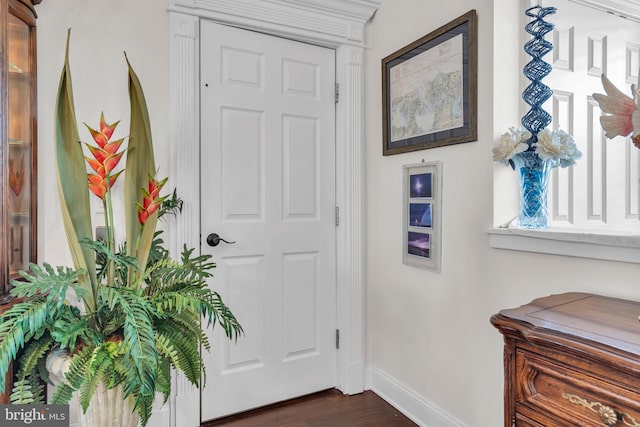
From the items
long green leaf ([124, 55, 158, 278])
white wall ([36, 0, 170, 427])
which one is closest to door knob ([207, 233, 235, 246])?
white wall ([36, 0, 170, 427])

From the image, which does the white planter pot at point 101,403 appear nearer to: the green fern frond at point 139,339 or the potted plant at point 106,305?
the potted plant at point 106,305

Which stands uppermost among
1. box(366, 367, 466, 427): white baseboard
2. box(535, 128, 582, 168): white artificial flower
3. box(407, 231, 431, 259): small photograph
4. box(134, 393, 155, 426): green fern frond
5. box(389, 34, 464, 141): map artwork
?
box(389, 34, 464, 141): map artwork

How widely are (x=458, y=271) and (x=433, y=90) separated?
36.1 inches

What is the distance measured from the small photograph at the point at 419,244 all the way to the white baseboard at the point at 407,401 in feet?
2.51

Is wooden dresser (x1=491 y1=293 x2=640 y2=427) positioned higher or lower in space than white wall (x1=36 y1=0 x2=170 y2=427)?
lower

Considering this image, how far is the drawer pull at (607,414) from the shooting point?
805 mm

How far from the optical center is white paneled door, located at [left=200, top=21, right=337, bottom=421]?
2.08m

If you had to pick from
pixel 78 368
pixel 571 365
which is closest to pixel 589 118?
pixel 571 365

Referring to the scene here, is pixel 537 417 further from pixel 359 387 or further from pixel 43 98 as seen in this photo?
pixel 43 98

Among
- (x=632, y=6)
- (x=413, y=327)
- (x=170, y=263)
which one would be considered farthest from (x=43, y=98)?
(x=632, y=6)

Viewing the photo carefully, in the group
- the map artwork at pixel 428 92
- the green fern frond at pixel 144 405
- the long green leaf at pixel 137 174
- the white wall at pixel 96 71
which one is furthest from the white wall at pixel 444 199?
the green fern frond at pixel 144 405

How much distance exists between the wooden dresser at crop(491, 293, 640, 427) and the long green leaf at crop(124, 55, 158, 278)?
1.17m

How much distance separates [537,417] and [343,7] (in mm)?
2224

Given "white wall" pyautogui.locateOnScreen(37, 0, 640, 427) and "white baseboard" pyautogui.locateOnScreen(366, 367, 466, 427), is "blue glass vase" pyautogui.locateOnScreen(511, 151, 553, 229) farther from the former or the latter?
"white baseboard" pyautogui.locateOnScreen(366, 367, 466, 427)
